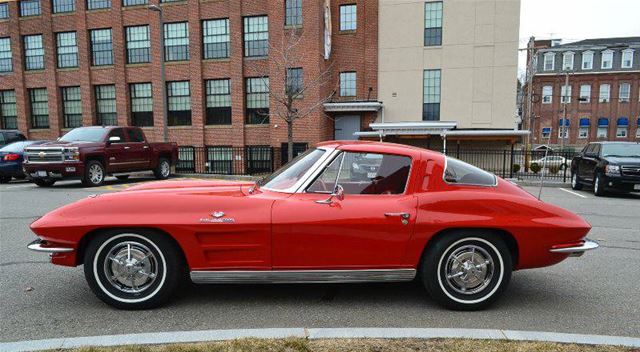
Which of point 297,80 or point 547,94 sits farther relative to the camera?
point 547,94

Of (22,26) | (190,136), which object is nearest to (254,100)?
(190,136)

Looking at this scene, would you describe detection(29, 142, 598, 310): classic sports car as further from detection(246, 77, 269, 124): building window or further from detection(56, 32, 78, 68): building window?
detection(56, 32, 78, 68): building window

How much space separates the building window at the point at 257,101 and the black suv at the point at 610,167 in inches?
629

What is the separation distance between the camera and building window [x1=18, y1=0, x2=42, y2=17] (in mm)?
28706

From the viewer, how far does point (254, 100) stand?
2541 centimetres

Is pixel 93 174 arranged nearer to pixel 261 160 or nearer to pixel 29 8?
pixel 261 160

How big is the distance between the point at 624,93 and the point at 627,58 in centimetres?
429

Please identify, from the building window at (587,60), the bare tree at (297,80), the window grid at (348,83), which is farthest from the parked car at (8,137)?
the building window at (587,60)

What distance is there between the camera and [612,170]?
12969 mm

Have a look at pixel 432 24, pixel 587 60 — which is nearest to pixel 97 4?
pixel 432 24

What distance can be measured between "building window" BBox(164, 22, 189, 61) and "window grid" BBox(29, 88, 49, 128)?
9.62m

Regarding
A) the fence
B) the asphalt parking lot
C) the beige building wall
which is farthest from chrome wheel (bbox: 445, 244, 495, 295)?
the beige building wall

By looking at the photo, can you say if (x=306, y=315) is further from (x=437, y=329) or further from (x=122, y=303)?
(x=122, y=303)

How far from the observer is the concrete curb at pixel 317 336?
3.22 m
